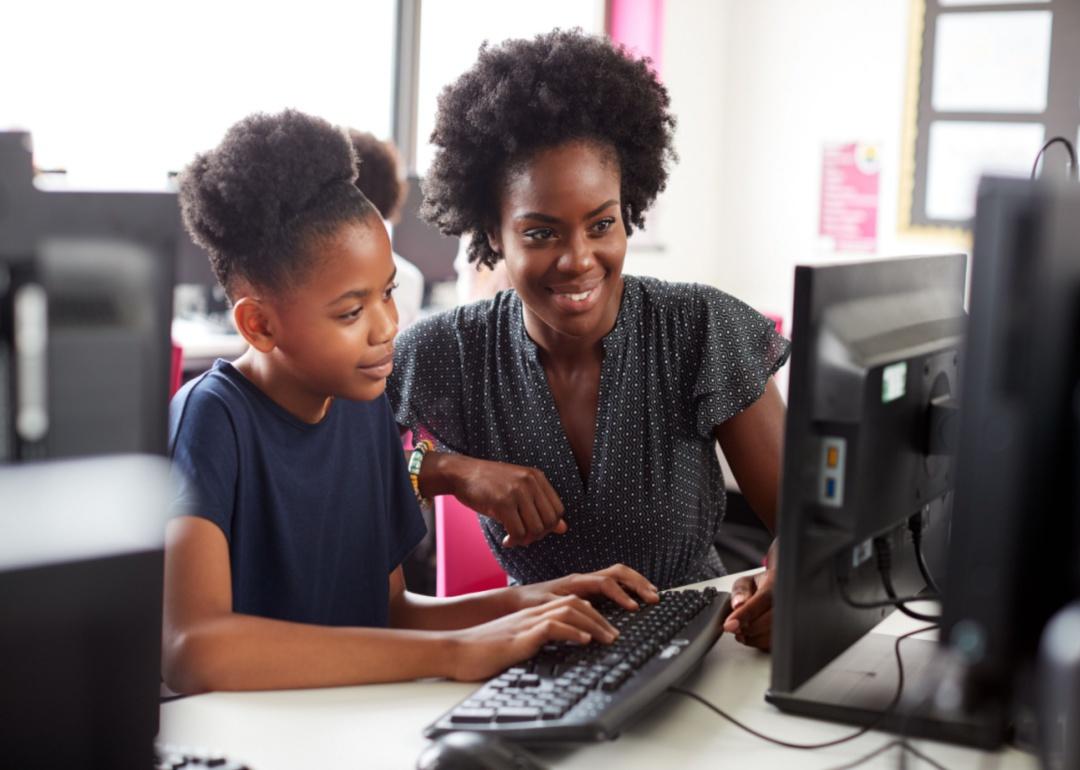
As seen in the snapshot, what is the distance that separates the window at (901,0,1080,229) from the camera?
3898 mm

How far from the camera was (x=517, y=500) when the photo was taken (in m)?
1.36

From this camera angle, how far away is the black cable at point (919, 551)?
3.55 ft

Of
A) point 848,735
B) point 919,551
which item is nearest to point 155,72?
point 919,551

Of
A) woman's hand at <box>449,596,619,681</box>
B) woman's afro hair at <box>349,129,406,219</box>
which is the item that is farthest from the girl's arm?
woman's afro hair at <box>349,129,406,219</box>

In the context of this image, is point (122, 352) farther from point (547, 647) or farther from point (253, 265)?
point (253, 265)

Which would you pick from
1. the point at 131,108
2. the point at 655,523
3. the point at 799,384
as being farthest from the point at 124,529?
the point at 131,108

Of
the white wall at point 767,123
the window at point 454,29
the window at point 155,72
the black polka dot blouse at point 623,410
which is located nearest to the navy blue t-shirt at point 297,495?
the black polka dot blouse at point 623,410

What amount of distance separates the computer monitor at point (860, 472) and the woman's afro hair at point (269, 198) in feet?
1.77

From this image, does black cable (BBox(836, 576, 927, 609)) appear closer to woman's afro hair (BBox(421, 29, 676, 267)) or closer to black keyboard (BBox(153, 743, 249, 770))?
black keyboard (BBox(153, 743, 249, 770))

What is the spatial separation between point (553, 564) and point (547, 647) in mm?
494

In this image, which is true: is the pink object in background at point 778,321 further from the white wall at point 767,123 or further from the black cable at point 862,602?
the white wall at point 767,123

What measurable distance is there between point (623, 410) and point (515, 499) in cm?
22

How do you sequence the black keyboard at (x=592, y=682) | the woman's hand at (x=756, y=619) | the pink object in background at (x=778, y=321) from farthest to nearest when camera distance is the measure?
the pink object in background at (x=778, y=321) < the woman's hand at (x=756, y=619) < the black keyboard at (x=592, y=682)

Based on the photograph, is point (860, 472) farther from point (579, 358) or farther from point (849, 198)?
point (849, 198)
